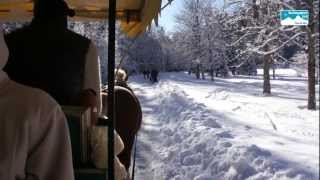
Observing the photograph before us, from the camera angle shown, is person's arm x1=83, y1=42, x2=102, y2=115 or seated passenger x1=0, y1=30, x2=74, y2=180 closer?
seated passenger x1=0, y1=30, x2=74, y2=180

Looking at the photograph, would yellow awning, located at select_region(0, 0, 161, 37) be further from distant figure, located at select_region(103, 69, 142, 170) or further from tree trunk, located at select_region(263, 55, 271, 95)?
tree trunk, located at select_region(263, 55, 271, 95)

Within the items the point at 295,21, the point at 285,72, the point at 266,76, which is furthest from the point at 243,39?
the point at 295,21

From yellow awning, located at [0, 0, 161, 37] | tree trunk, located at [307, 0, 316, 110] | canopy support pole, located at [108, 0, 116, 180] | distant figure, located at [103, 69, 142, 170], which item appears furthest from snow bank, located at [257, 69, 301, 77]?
canopy support pole, located at [108, 0, 116, 180]

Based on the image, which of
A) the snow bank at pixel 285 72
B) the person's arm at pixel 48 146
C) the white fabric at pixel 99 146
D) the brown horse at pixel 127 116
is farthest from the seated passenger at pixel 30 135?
the snow bank at pixel 285 72

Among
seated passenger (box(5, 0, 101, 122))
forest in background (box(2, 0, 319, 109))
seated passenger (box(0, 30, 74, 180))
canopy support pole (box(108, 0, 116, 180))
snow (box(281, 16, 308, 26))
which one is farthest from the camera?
forest in background (box(2, 0, 319, 109))

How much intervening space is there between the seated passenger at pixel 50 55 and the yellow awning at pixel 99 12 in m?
1.20

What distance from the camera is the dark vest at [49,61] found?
3.48 m

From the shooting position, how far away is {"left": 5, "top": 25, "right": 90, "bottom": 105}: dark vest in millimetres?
3479

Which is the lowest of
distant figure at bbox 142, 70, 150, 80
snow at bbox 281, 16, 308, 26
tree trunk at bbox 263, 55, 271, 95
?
distant figure at bbox 142, 70, 150, 80

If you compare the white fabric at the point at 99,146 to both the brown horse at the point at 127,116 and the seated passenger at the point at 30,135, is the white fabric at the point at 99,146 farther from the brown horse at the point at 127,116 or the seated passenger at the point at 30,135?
the brown horse at the point at 127,116

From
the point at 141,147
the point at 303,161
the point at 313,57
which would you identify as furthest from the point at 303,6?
the point at 303,161

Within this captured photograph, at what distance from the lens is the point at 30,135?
1985 millimetres

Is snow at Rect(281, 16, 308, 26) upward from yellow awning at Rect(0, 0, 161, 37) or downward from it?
upward

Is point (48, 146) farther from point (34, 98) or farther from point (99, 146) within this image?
point (99, 146)
